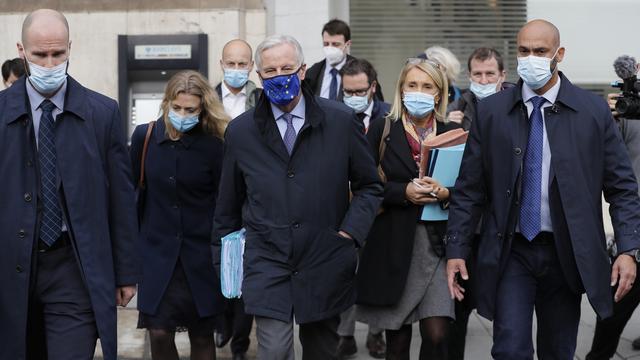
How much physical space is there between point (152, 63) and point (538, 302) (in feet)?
22.7

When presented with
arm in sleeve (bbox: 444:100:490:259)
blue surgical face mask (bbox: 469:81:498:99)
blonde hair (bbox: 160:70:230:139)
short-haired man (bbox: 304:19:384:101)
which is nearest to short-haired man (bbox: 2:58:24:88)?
short-haired man (bbox: 304:19:384:101)

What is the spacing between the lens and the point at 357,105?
7.31 meters

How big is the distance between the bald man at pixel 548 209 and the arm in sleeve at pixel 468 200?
1cm

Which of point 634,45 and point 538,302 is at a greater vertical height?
point 634,45

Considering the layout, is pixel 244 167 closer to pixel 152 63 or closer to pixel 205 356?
pixel 205 356

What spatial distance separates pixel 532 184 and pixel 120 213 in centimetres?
194

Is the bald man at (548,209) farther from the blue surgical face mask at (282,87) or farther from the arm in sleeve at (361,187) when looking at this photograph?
the blue surgical face mask at (282,87)

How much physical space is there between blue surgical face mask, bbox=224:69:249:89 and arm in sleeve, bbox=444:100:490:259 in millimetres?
2587

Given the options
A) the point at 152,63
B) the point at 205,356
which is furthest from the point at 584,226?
the point at 152,63

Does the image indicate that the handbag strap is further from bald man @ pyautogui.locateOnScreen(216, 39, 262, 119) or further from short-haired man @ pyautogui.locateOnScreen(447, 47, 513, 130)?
short-haired man @ pyautogui.locateOnScreen(447, 47, 513, 130)

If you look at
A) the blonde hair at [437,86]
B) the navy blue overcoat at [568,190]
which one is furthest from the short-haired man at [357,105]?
the navy blue overcoat at [568,190]

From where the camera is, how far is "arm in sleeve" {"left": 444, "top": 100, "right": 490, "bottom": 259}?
5352 millimetres

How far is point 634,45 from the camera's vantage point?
12.3 meters

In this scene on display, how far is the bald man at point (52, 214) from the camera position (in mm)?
4660
